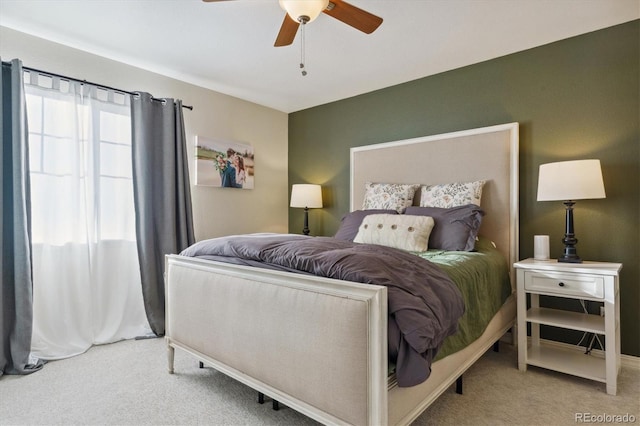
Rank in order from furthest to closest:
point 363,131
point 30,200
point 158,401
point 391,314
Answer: point 363,131 → point 30,200 → point 158,401 → point 391,314

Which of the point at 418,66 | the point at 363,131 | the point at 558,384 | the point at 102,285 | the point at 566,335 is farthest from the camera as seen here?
the point at 363,131

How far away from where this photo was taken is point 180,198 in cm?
330

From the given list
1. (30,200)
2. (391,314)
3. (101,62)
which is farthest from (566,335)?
(101,62)

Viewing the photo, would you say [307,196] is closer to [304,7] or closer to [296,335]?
[304,7]

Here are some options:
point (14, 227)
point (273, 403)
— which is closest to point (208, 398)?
point (273, 403)

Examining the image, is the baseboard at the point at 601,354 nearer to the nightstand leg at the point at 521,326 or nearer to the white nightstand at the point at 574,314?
the white nightstand at the point at 574,314

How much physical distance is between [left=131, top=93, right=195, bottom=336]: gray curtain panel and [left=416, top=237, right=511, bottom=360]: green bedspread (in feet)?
7.31

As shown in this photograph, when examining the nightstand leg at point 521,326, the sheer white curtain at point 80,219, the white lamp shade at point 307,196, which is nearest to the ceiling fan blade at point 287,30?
the sheer white curtain at point 80,219

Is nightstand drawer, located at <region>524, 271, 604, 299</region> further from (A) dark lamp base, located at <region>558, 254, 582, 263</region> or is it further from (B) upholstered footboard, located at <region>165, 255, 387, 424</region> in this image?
(B) upholstered footboard, located at <region>165, 255, 387, 424</region>

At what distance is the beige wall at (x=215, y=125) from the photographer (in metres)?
2.73

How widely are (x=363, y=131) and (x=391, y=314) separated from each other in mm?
2918

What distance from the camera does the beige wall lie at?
2730mm

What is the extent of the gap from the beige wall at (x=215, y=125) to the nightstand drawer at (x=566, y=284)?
9.54 feet

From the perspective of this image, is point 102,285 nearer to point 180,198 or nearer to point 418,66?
point 180,198
